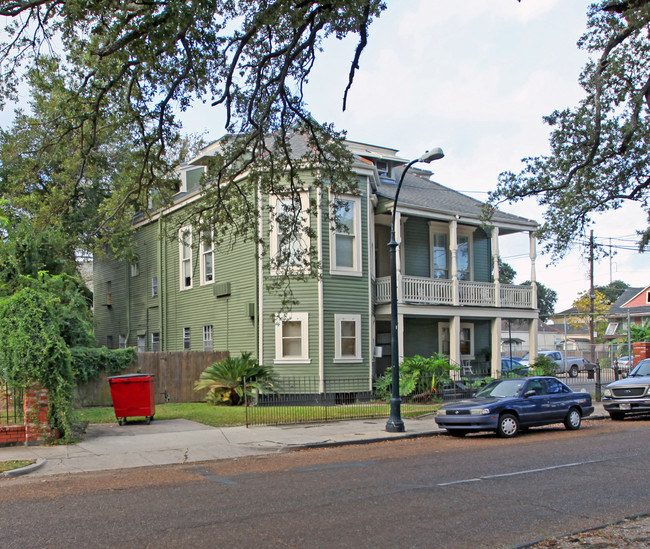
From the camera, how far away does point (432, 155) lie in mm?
14234

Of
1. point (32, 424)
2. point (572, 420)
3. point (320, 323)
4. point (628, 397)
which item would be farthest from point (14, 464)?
point (628, 397)

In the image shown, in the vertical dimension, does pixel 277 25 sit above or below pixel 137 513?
above

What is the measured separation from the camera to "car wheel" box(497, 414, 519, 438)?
14784 millimetres

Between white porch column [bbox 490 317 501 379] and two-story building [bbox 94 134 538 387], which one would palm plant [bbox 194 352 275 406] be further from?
white porch column [bbox 490 317 501 379]

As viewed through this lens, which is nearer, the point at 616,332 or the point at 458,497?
the point at 458,497

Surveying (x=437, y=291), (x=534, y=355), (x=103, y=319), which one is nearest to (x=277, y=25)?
(x=437, y=291)

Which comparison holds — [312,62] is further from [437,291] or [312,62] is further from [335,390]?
[437,291]

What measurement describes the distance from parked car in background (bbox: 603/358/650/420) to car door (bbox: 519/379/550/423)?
13.8ft

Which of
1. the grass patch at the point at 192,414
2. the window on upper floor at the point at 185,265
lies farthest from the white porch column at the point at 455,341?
the window on upper floor at the point at 185,265

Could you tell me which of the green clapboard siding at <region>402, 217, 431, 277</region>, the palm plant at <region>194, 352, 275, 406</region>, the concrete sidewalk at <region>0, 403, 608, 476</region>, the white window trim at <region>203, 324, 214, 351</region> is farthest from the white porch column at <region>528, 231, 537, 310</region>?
the white window trim at <region>203, 324, 214, 351</region>

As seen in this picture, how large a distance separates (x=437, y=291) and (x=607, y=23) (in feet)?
49.0

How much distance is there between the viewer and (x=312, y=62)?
9922 millimetres

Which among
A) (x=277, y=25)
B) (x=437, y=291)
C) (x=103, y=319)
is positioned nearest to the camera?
(x=277, y=25)

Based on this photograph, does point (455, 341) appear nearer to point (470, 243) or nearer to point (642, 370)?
point (470, 243)
